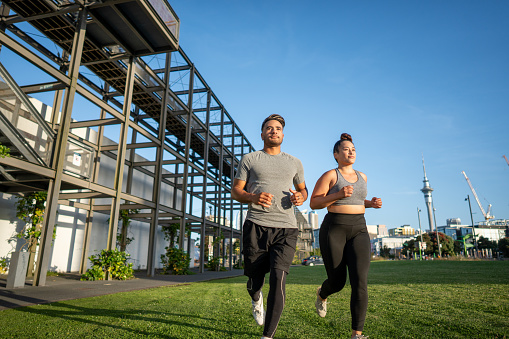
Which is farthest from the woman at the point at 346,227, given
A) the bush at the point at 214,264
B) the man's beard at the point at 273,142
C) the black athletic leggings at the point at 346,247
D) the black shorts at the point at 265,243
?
the bush at the point at 214,264

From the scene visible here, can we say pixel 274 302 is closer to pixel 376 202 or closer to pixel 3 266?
pixel 376 202

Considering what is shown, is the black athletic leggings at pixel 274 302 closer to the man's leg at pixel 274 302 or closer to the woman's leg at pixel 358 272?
the man's leg at pixel 274 302

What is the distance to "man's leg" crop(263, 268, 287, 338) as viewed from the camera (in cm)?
264

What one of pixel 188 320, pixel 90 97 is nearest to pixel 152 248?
pixel 90 97

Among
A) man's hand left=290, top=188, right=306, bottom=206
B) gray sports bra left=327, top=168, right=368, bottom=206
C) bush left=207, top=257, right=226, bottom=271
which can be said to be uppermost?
gray sports bra left=327, top=168, right=368, bottom=206

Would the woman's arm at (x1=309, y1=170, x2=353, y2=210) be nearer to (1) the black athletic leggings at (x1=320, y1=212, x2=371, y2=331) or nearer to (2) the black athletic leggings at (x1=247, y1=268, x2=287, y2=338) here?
(1) the black athletic leggings at (x1=320, y1=212, x2=371, y2=331)

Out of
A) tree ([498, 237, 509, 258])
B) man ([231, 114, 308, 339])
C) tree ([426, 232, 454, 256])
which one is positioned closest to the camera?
man ([231, 114, 308, 339])

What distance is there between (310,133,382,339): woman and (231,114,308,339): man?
0.33m

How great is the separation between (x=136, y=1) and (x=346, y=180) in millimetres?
11542

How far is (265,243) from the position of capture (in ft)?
9.77

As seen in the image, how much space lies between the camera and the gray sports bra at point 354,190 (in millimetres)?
3322

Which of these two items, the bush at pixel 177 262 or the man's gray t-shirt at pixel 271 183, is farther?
the bush at pixel 177 262

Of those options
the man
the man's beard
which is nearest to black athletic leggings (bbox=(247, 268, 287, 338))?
the man

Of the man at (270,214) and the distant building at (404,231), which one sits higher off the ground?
the distant building at (404,231)
